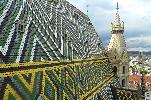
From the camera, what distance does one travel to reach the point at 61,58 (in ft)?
59.5

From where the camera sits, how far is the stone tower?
3616 cm

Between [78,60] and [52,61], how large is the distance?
4.35 meters

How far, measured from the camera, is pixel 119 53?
1425 inches

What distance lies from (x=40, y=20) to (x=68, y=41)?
3721 mm

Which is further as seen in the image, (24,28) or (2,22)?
(24,28)

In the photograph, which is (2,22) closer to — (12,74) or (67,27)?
(12,74)

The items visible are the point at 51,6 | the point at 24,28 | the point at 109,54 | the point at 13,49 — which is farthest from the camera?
the point at 109,54

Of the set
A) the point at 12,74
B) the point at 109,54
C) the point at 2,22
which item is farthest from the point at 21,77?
the point at 109,54

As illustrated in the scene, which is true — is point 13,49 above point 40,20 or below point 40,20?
below

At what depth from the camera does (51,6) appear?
74.8 feet

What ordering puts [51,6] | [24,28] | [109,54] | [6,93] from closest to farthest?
[6,93]
[24,28]
[51,6]
[109,54]

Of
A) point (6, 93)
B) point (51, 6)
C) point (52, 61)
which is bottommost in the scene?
point (6, 93)

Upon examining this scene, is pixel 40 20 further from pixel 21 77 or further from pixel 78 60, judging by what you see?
pixel 21 77

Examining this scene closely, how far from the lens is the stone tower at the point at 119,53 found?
36.2m
